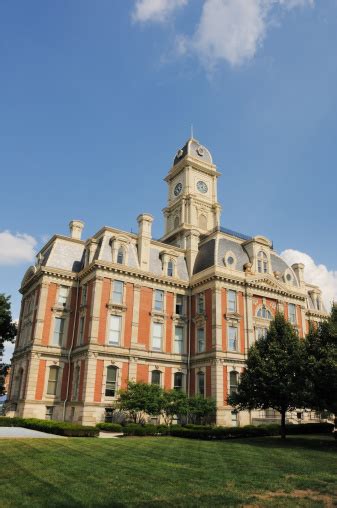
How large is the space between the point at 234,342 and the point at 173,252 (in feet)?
37.5

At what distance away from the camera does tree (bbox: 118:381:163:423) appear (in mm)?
32906

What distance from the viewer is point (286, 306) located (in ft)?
152

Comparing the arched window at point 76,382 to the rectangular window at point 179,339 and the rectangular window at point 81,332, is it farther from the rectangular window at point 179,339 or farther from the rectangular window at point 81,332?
the rectangular window at point 179,339

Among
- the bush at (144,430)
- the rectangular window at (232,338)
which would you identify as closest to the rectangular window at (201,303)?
the rectangular window at (232,338)

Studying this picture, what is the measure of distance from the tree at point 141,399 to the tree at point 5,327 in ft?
59.2

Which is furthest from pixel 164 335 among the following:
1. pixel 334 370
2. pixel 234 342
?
pixel 334 370

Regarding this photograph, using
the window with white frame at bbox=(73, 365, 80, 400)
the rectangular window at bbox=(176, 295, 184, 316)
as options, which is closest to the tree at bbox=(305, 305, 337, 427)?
the rectangular window at bbox=(176, 295, 184, 316)

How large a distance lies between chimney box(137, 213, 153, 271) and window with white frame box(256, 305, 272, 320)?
12.6 meters

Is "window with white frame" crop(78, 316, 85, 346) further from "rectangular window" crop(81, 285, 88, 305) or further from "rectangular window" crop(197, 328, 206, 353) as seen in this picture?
"rectangular window" crop(197, 328, 206, 353)

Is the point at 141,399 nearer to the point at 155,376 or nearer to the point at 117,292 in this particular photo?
the point at 155,376

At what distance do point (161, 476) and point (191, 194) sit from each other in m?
45.8

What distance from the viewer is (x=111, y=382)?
1478 inches

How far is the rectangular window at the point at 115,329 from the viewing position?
38.9 meters

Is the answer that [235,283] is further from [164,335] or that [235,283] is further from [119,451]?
[119,451]
